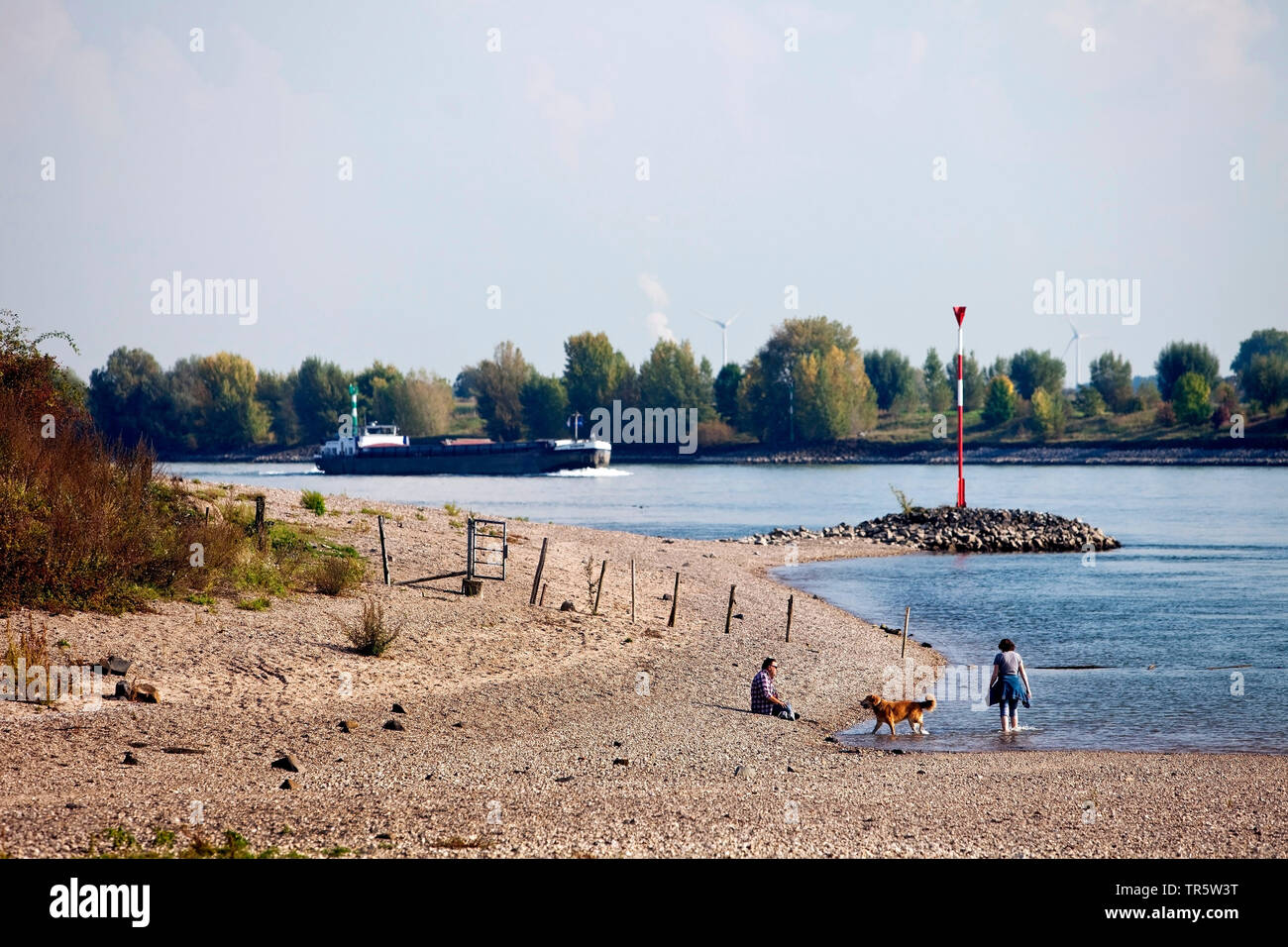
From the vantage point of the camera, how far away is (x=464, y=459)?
138875 mm

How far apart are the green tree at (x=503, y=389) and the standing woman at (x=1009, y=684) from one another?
163m

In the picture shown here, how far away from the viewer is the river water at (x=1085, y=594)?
20.8m

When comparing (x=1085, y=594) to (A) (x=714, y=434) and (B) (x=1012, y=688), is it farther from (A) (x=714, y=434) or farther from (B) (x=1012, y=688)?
(A) (x=714, y=434)

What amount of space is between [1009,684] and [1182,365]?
534ft

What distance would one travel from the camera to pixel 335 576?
81.0 feet

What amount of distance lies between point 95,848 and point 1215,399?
537 feet

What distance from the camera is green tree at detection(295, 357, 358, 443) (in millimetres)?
186625

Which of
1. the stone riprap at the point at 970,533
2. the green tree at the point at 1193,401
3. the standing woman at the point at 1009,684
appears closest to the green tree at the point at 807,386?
the green tree at the point at 1193,401
